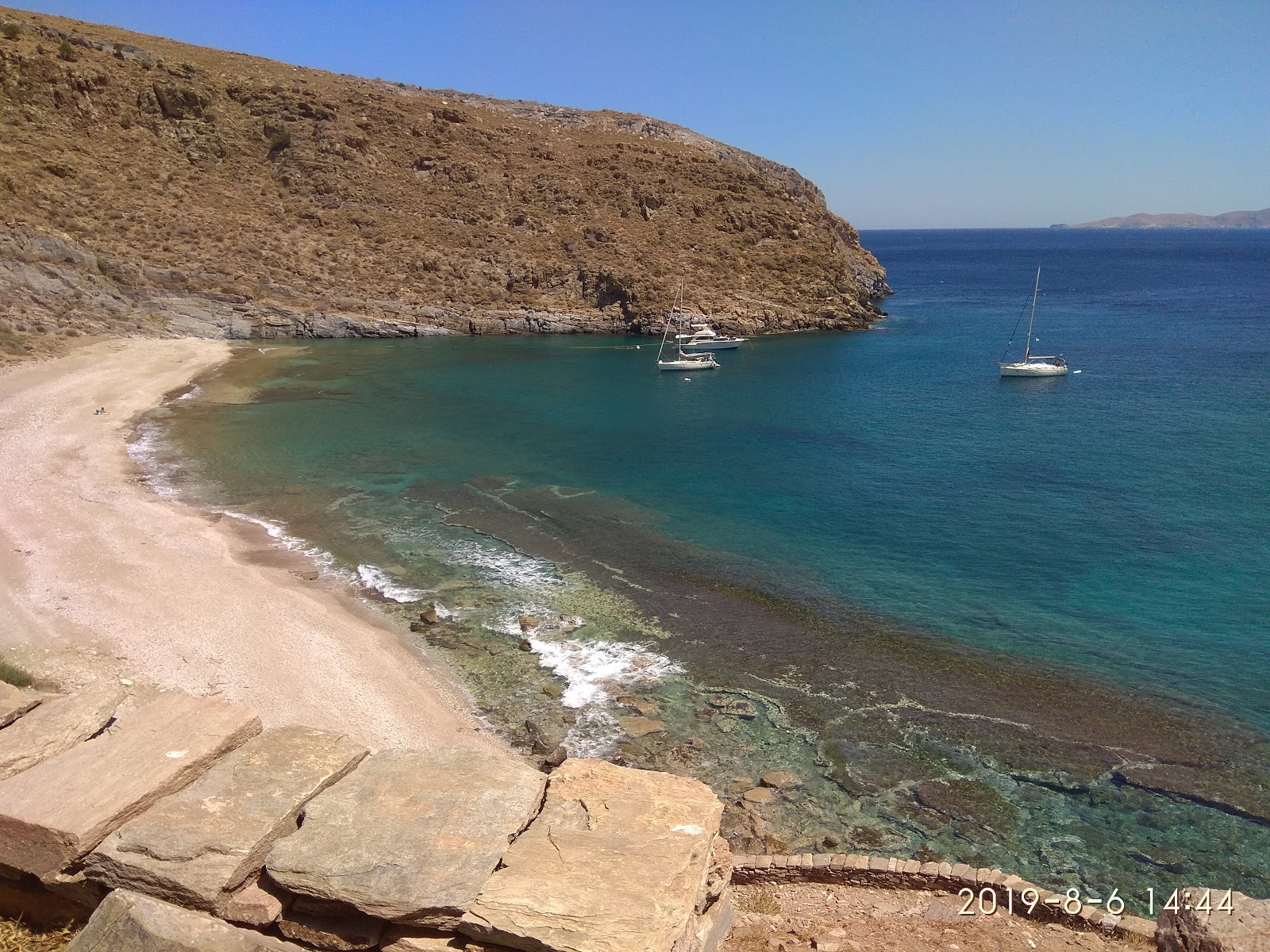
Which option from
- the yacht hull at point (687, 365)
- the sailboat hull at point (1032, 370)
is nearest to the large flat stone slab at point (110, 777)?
the yacht hull at point (687, 365)

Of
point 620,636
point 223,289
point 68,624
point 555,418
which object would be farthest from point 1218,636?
point 223,289

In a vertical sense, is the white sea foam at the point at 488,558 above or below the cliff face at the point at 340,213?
below

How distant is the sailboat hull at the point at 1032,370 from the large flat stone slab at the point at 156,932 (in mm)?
54317

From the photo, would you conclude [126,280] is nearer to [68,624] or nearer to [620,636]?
[68,624]

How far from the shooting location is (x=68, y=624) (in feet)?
58.5

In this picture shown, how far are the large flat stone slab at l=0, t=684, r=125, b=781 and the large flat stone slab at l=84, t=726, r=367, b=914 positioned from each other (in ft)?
4.59

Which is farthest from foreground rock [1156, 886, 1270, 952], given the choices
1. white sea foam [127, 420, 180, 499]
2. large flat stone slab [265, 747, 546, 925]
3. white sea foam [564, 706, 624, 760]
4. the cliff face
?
the cliff face

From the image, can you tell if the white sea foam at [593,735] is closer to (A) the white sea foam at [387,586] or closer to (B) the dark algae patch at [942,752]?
(B) the dark algae patch at [942,752]

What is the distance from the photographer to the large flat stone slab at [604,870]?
204 inches

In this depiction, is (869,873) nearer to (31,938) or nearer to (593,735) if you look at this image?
(593,735)

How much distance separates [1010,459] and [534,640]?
2368 centimetres

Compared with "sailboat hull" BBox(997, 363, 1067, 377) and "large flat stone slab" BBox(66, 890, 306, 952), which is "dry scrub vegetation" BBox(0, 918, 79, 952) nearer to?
"large flat stone slab" BBox(66, 890, 306, 952)

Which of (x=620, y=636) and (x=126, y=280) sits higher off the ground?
(x=126, y=280)

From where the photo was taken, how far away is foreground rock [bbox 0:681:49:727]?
735 centimetres
